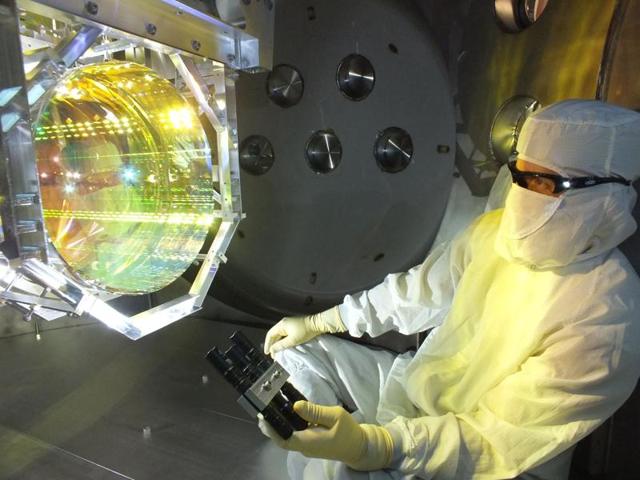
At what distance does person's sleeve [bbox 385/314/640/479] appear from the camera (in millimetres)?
869

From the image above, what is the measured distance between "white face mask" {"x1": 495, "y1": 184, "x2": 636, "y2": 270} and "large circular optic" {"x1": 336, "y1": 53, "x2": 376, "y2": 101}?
0.58m

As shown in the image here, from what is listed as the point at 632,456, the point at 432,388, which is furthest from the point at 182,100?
the point at 632,456

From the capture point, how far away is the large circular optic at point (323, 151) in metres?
1.36

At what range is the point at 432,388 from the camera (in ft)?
3.62

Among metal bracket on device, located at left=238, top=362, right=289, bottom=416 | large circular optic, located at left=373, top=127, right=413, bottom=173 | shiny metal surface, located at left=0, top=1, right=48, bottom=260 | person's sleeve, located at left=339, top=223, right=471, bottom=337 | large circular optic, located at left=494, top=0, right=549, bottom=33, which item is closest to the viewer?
shiny metal surface, located at left=0, top=1, right=48, bottom=260

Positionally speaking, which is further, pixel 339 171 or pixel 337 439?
pixel 339 171

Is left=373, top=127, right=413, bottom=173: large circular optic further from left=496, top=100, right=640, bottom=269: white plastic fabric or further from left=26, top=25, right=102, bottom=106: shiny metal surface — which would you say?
left=26, top=25, right=102, bottom=106: shiny metal surface

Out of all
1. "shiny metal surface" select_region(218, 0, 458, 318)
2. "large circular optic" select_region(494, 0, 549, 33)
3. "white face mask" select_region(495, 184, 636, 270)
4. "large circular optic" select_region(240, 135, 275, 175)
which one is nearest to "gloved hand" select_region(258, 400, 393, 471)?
"white face mask" select_region(495, 184, 636, 270)

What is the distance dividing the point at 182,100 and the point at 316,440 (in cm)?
75

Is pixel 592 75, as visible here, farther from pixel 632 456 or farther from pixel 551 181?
pixel 632 456

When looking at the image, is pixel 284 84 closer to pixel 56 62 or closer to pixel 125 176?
pixel 125 176

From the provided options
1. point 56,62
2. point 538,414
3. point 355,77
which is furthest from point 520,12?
point 56,62

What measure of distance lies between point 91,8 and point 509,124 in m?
1.06

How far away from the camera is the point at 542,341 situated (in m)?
0.94
